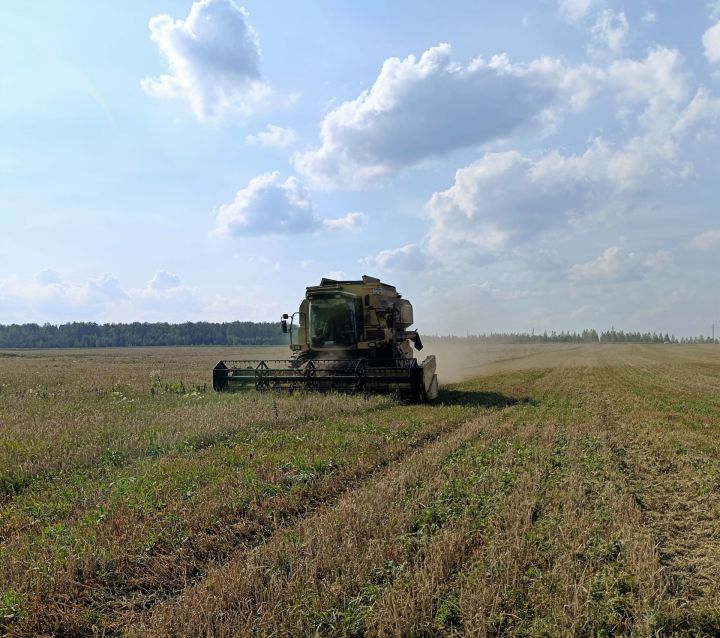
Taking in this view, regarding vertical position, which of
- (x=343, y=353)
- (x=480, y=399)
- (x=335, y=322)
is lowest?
(x=480, y=399)

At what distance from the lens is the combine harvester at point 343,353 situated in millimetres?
15404

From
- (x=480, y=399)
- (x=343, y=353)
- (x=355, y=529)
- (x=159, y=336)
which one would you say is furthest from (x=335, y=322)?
(x=159, y=336)

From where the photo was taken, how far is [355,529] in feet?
16.5

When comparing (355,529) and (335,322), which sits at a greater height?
(335,322)

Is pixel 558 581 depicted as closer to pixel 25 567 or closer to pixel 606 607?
pixel 606 607

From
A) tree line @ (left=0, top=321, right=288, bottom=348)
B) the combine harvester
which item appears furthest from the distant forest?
the combine harvester

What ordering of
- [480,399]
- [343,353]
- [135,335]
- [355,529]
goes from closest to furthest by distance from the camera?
[355,529] → [480,399] → [343,353] → [135,335]

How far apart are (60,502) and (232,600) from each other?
3.49 metres

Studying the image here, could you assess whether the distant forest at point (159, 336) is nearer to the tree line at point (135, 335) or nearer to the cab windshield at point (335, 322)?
the tree line at point (135, 335)

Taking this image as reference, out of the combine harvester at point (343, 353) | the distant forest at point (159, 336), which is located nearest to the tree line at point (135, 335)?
the distant forest at point (159, 336)

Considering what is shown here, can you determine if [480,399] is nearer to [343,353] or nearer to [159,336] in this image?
[343,353]

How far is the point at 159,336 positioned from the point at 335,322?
141 meters

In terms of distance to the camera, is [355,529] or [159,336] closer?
[355,529]

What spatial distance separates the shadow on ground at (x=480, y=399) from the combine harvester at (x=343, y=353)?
2.36 feet
